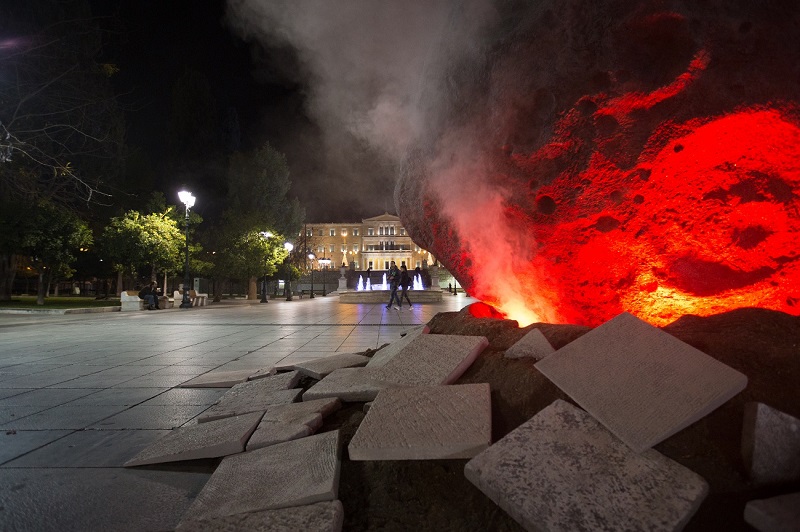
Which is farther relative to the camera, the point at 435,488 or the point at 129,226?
the point at 129,226

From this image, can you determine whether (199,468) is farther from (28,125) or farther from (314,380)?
(28,125)

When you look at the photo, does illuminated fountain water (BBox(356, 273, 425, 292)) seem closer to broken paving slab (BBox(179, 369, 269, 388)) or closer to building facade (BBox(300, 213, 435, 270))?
building facade (BBox(300, 213, 435, 270))

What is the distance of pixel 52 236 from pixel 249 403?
2213 centimetres

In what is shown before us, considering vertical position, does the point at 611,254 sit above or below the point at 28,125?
below

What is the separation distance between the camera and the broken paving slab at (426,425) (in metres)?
1.94

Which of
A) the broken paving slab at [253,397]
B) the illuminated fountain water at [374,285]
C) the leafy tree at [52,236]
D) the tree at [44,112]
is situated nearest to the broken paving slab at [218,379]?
the broken paving slab at [253,397]

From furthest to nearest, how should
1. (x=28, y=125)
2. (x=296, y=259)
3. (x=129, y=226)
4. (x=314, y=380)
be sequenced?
(x=296, y=259) < (x=129, y=226) < (x=28, y=125) < (x=314, y=380)

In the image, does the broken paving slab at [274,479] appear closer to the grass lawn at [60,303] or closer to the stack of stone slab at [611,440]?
the stack of stone slab at [611,440]

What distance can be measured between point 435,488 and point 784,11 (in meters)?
3.32

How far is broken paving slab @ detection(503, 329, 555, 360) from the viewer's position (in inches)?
101

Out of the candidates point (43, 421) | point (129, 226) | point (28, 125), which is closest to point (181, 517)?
point (43, 421)

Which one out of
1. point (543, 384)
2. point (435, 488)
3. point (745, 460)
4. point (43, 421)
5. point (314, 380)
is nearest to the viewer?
point (745, 460)

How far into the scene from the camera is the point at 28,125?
17.5m

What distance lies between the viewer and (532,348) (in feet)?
8.55
